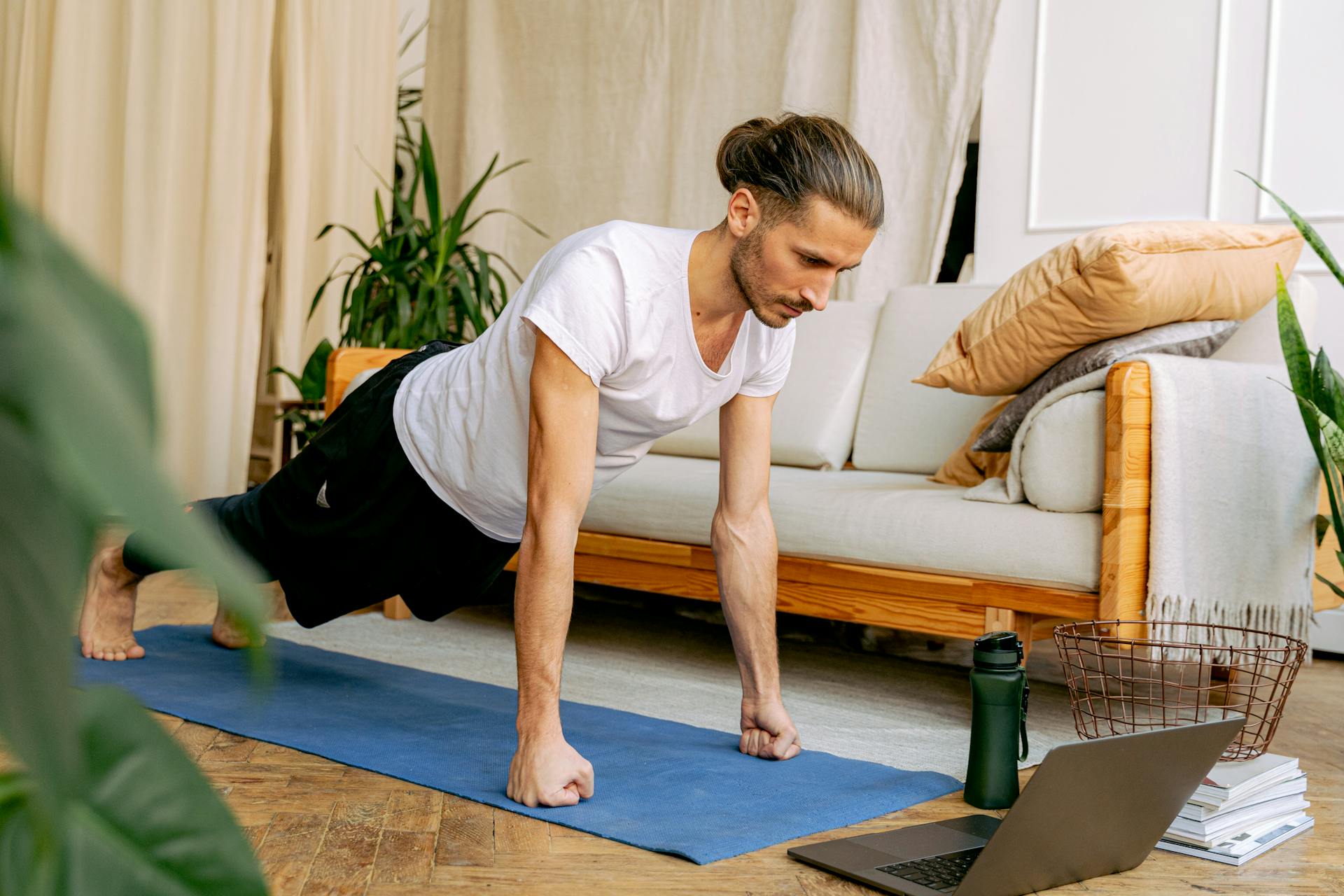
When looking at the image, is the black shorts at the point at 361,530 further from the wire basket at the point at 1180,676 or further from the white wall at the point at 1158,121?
the white wall at the point at 1158,121

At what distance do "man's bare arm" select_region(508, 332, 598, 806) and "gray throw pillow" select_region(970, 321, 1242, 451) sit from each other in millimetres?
1009

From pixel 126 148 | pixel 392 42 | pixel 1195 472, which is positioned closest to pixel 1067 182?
pixel 1195 472

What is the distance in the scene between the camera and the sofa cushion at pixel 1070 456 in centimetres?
209

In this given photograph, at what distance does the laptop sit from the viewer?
1.31 meters

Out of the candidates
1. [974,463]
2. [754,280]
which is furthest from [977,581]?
[754,280]

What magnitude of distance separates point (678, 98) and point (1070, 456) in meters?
2.53

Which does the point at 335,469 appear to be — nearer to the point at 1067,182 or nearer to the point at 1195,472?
the point at 1195,472

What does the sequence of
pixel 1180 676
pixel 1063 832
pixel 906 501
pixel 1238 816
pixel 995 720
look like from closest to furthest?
pixel 1063 832 → pixel 1238 816 → pixel 995 720 → pixel 1180 676 → pixel 906 501

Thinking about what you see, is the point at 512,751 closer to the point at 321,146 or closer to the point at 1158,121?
the point at 1158,121

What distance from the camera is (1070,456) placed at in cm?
211

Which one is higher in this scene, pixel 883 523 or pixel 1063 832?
pixel 883 523

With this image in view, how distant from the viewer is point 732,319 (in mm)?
1880

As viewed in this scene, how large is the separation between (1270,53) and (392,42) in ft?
10.5

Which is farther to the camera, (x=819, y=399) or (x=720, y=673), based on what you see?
(x=819, y=399)
